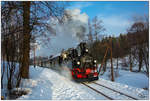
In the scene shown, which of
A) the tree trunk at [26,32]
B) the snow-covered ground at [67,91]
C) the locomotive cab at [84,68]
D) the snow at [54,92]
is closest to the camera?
the snow at [54,92]

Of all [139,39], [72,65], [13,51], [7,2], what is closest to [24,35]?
[13,51]

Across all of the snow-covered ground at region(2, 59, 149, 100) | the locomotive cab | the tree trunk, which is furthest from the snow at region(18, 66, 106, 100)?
the locomotive cab

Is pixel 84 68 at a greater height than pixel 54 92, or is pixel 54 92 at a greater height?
pixel 84 68

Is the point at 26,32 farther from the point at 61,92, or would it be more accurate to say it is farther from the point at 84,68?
the point at 84,68

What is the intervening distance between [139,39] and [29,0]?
13.3 m

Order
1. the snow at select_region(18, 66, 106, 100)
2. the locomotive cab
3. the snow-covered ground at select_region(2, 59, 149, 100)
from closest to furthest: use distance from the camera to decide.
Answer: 1. the snow at select_region(18, 66, 106, 100)
2. the snow-covered ground at select_region(2, 59, 149, 100)
3. the locomotive cab

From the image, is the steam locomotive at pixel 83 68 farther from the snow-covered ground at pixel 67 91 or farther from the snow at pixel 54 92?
the snow at pixel 54 92

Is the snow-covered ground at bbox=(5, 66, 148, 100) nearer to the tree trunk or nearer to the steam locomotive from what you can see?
the tree trunk

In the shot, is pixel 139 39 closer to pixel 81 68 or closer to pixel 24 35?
pixel 81 68

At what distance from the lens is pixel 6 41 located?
15.3 feet

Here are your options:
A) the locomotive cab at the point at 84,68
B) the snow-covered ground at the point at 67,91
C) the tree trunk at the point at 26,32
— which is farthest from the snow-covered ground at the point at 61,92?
the locomotive cab at the point at 84,68

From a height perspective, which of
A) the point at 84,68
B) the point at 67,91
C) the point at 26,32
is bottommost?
the point at 67,91

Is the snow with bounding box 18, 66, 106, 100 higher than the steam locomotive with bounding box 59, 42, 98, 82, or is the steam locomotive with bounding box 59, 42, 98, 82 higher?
the steam locomotive with bounding box 59, 42, 98, 82

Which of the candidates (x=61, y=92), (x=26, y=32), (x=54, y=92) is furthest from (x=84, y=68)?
(x=26, y=32)
